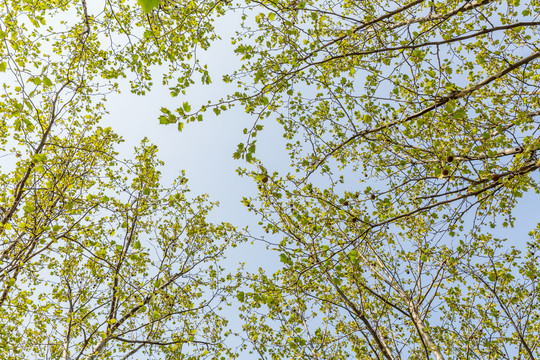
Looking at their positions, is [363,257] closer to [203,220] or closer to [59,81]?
[203,220]

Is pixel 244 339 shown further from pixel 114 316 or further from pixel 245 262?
pixel 114 316

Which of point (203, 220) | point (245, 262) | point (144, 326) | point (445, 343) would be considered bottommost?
point (144, 326)

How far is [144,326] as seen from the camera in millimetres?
6758

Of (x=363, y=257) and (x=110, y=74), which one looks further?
(x=363, y=257)

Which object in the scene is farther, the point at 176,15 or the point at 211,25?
the point at 211,25

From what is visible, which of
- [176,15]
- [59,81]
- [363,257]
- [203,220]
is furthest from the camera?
[203,220]

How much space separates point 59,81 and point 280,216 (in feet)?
17.7

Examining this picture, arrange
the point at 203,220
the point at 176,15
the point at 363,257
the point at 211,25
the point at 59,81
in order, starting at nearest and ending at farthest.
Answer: the point at 176,15
the point at 211,25
the point at 59,81
the point at 363,257
the point at 203,220

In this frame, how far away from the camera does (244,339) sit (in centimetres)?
625

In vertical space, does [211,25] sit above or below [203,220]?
above

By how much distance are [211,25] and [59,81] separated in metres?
3.49

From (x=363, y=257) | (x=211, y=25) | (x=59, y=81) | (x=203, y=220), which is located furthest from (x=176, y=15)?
(x=363, y=257)

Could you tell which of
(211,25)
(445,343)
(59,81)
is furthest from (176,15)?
(445,343)

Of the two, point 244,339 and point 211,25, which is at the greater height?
point 211,25
